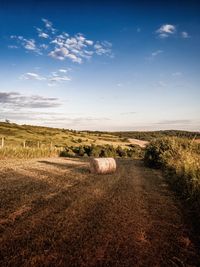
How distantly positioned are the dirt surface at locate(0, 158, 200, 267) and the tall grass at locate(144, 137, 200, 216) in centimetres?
80

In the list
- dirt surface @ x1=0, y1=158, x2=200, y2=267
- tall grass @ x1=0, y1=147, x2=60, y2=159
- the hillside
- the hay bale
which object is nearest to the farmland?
dirt surface @ x1=0, y1=158, x2=200, y2=267

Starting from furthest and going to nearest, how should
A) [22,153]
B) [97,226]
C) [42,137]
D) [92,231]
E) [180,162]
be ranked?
1. [42,137]
2. [22,153]
3. [180,162]
4. [97,226]
5. [92,231]

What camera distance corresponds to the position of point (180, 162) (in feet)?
46.4

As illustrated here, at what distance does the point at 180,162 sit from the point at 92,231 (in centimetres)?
1020

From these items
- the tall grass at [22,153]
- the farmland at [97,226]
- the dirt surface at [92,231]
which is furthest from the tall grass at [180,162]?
the tall grass at [22,153]

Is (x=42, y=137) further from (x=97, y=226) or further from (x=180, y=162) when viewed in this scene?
(x=97, y=226)

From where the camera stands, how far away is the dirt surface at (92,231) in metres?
3.97

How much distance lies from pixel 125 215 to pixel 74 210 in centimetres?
127

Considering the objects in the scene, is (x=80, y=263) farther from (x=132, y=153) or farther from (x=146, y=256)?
(x=132, y=153)

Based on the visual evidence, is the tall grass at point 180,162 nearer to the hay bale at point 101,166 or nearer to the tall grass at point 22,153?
the hay bale at point 101,166

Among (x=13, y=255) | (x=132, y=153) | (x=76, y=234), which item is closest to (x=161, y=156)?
(x=76, y=234)

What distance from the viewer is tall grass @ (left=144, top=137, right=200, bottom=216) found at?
8.77 metres

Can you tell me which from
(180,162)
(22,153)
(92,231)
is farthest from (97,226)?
(22,153)

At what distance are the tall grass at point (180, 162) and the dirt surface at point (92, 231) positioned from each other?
796 millimetres
